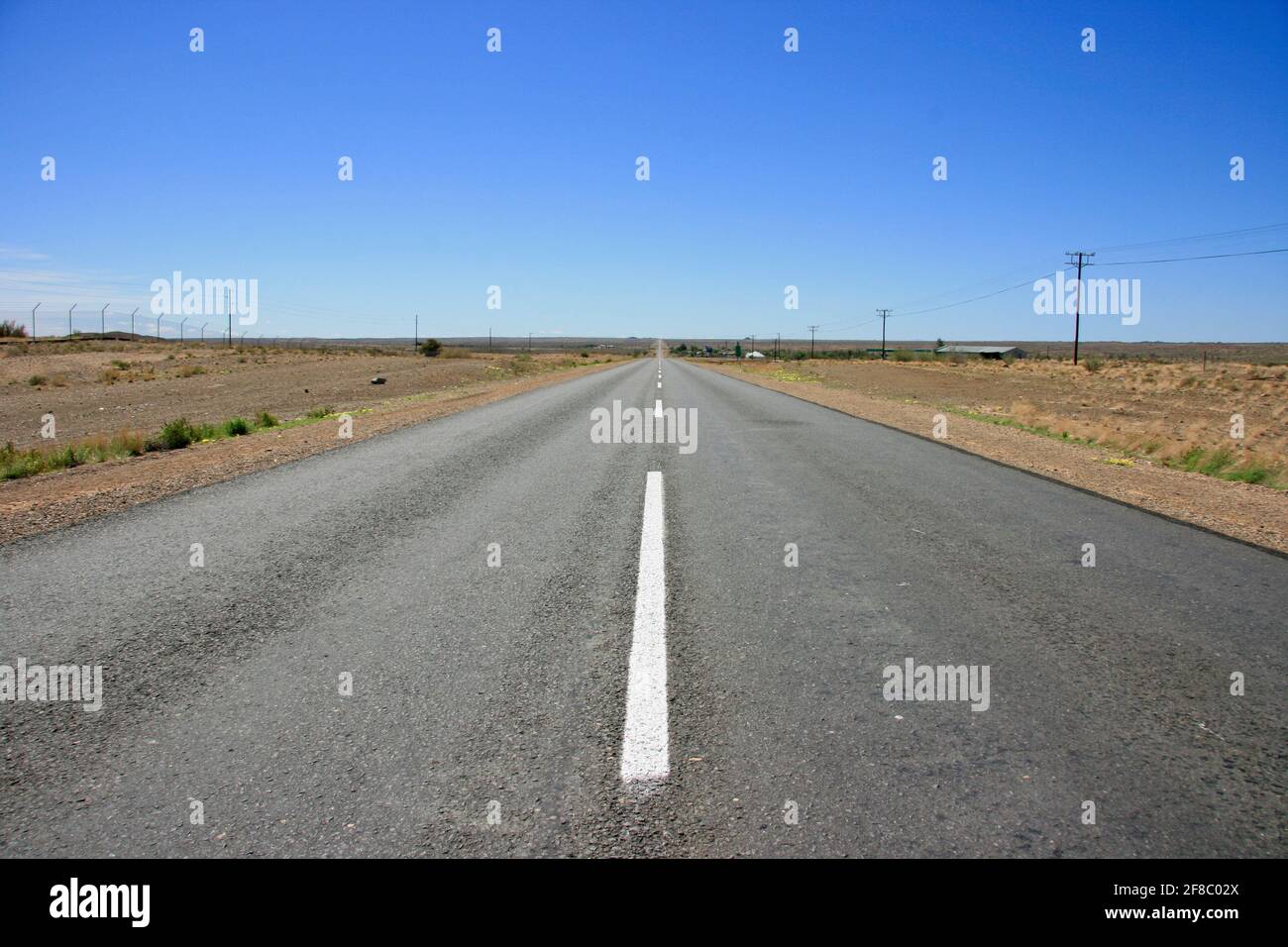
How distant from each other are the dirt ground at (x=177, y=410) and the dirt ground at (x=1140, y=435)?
1146 centimetres

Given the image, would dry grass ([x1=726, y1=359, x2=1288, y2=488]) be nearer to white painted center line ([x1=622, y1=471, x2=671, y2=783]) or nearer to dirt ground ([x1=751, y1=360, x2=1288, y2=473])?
dirt ground ([x1=751, y1=360, x2=1288, y2=473])

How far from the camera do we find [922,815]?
286 centimetres

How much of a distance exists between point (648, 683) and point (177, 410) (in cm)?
2903

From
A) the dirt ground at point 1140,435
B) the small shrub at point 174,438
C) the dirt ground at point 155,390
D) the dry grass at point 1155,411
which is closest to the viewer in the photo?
the dirt ground at point 1140,435

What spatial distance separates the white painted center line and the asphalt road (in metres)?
0.03

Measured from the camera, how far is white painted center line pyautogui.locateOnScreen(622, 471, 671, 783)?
10.5ft

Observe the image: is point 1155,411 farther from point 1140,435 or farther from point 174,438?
point 174,438

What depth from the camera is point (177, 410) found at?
27.8 meters

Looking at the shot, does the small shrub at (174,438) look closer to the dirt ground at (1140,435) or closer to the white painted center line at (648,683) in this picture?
the white painted center line at (648,683)

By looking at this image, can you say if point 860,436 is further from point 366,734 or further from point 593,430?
point 366,734

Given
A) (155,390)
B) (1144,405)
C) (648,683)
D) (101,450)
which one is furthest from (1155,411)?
(155,390)

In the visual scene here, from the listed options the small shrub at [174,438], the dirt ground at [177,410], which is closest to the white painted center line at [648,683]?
the dirt ground at [177,410]

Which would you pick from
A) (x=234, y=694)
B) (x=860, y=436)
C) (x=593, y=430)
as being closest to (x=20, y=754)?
(x=234, y=694)

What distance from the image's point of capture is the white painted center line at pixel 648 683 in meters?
3.20
